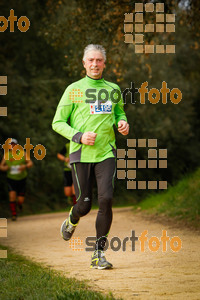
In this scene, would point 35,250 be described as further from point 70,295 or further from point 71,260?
point 70,295

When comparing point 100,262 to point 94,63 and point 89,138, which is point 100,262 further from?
point 94,63

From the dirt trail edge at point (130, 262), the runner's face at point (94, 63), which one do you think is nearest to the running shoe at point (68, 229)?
the dirt trail edge at point (130, 262)

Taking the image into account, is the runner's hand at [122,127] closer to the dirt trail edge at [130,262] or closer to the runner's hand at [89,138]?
the runner's hand at [89,138]

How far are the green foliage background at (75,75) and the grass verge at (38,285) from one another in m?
1.99

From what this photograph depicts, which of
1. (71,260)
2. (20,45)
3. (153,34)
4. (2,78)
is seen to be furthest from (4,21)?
(71,260)

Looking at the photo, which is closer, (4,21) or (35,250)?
(35,250)

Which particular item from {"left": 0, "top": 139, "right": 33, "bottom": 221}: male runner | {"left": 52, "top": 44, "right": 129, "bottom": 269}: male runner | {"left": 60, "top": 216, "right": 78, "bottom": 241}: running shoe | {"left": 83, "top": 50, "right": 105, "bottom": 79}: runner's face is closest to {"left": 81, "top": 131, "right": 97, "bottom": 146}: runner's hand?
{"left": 52, "top": 44, "right": 129, "bottom": 269}: male runner

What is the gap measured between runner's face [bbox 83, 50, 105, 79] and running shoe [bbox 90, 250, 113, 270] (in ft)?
6.31

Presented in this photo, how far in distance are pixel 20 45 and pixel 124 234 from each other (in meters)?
15.9

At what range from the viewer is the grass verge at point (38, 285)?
5.22 meters

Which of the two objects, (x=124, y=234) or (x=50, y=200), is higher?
(x=124, y=234)

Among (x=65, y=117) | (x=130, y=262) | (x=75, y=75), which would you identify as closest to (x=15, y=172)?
(x=75, y=75)

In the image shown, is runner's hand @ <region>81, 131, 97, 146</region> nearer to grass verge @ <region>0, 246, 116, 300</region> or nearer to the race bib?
the race bib

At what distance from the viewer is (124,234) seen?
417 inches
